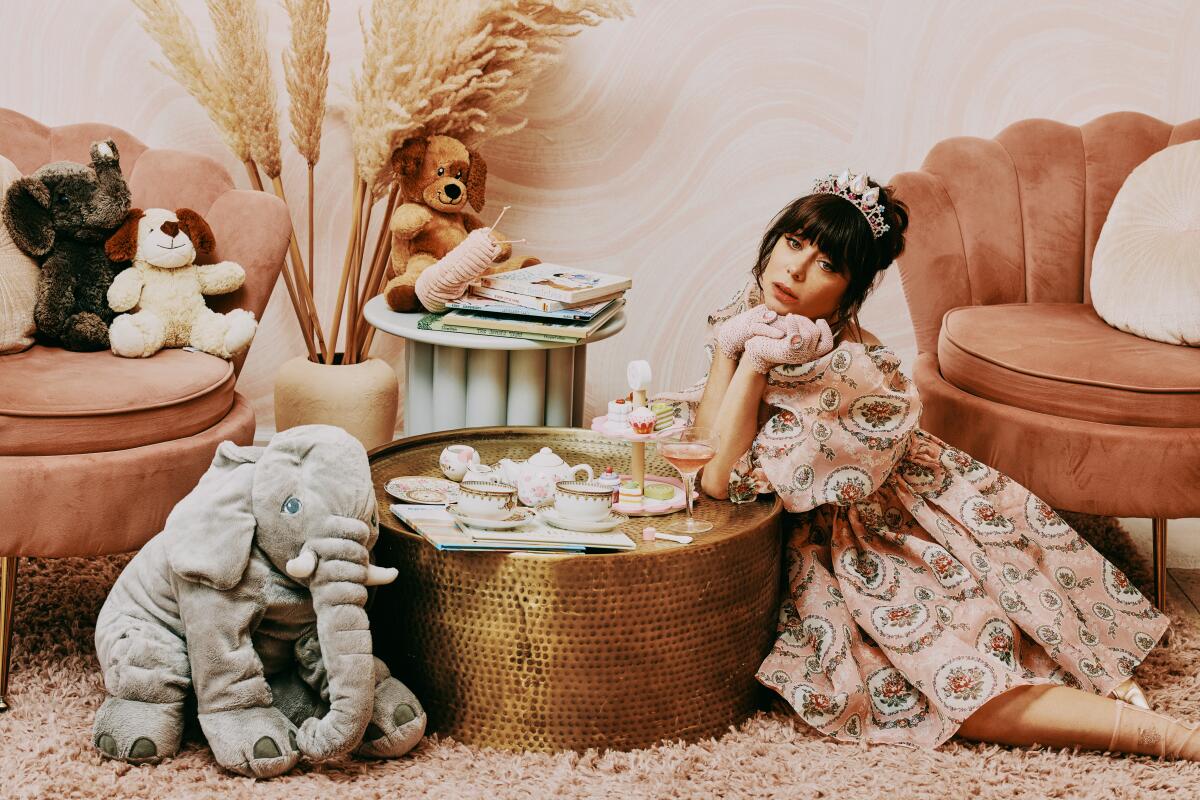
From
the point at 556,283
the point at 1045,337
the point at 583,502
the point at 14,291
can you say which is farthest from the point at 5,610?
the point at 1045,337

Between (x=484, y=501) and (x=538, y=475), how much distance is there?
0.17 metres

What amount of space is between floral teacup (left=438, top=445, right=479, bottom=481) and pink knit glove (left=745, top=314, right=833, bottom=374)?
19.8 inches

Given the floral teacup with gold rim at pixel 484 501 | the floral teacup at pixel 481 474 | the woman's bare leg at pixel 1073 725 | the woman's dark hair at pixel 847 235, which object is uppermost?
the woman's dark hair at pixel 847 235

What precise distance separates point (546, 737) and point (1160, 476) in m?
1.22

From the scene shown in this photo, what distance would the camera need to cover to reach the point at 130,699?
168 cm

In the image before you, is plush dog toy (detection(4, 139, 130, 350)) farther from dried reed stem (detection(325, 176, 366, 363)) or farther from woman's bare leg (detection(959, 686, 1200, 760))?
woman's bare leg (detection(959, 686, 1200, 760))

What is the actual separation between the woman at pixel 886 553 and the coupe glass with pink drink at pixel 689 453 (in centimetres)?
12

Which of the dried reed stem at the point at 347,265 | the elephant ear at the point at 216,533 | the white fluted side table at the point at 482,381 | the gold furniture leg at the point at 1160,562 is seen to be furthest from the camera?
the dried reed stem at the point at 347,265

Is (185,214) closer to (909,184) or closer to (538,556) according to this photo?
(538,556)

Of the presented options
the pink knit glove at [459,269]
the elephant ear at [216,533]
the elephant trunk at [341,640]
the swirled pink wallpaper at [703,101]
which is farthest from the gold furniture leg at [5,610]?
the swirled pink wallpaper at [703,101]

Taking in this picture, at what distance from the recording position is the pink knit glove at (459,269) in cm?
235

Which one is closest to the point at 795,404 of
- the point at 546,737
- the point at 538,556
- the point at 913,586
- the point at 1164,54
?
the point at 913,586

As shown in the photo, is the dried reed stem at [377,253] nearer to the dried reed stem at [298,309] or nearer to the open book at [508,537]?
the dried reed stem at [298,309]

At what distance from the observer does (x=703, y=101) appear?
3.03 meters
